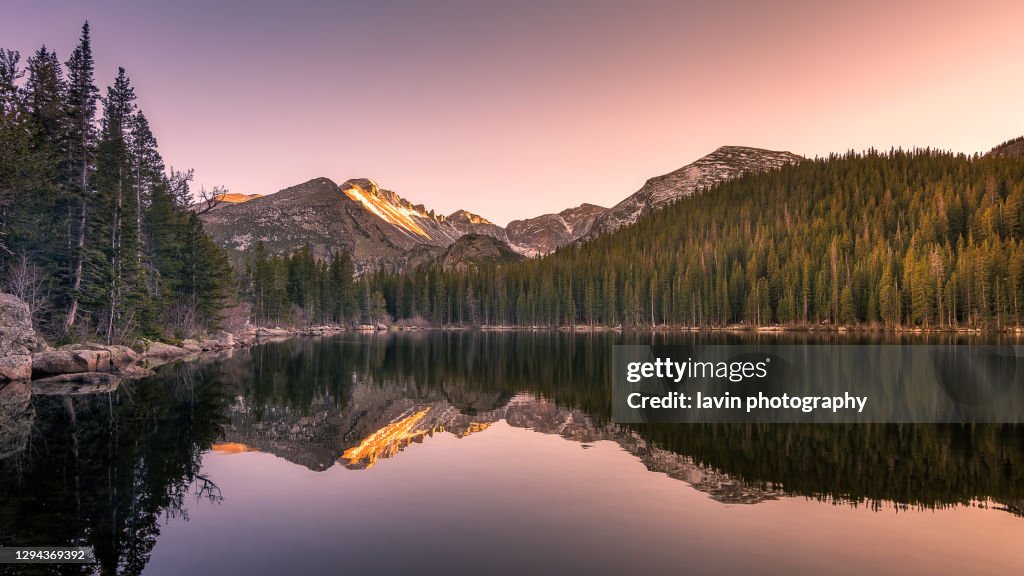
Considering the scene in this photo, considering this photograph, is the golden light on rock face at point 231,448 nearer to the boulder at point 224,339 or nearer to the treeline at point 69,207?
the treeline at point 69,207

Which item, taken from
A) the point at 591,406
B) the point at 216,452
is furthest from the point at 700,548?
the point at 591,406

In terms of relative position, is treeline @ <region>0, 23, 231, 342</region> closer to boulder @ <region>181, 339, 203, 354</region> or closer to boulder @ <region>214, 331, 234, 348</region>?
boulder @ <region>181, 339, 203, 354</region>

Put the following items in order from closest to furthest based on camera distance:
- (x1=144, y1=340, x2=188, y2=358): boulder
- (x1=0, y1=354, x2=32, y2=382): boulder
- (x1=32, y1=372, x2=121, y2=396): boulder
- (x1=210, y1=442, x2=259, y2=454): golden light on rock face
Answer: (x1=210, y1=442, x2=259, y2=454): golden light on rock face < (x1=32, y1=372, x2=121, y2=396): boulder < (x1=0, y1=354, x2=32, y2=382): boulder < (x1=144, y1=340, x2=188, y2=358): boulder

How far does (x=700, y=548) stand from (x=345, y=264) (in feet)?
510

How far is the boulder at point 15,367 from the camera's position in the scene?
3413cm

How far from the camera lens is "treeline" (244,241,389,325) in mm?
123869

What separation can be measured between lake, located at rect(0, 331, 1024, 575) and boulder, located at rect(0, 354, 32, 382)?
35.7 feet

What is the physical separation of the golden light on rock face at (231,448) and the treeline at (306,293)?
11109 centimetres

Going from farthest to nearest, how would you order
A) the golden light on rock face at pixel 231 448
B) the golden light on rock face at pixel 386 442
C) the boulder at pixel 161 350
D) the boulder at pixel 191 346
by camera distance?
the boulder at pixel 191 346
the boulder at pixel 161 350
the golden light on rock face at pixel 231 448
the golden light on rock face at pixel 386 442

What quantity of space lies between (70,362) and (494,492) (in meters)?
38.1

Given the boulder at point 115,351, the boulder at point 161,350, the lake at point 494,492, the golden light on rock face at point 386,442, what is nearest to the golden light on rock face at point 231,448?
the lake at point 494,492

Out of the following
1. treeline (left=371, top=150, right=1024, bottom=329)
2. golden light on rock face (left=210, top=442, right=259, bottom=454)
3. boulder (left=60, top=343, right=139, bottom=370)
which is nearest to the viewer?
golden light on rock face (left=210, top=442, right=259, bottom=454)

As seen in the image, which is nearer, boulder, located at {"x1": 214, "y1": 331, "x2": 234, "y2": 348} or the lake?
the lake

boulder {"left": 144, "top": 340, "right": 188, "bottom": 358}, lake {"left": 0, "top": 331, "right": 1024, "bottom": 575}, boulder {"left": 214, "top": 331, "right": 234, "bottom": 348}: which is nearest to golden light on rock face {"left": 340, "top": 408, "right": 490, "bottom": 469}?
lake {"left": 0, "top": 331, "right": 1024, "bottom": 575}
